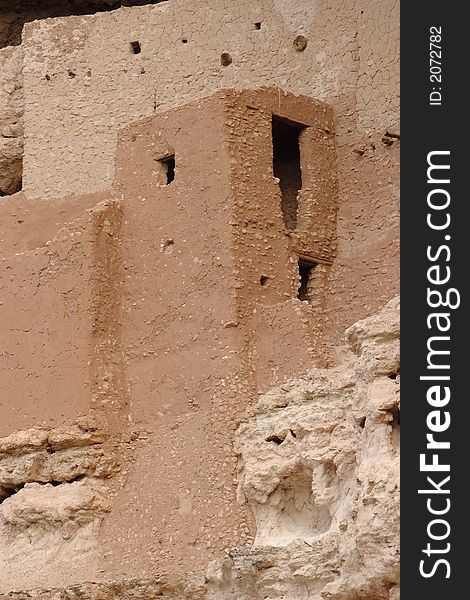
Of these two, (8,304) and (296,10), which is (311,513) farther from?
(296,10)

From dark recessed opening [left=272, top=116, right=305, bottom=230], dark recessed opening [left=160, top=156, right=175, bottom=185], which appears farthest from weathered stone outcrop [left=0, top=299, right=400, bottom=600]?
dark recessed opening [left=160, top=156, right=175, bottom=185]

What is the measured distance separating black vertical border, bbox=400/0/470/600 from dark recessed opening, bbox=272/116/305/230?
5293 millimetres

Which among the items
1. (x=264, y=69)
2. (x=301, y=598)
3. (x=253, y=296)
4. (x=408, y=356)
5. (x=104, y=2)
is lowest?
(x=301, y=598)

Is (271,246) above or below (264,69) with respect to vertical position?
below

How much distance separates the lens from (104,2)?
27.2 metres

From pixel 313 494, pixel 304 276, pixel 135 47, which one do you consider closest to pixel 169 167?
pixel 304 276

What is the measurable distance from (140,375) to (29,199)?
142 inches

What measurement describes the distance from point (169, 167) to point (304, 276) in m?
2.01

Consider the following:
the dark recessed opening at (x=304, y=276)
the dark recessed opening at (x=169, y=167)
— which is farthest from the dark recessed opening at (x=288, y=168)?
the dark recessed opening at (x=169, y=167)

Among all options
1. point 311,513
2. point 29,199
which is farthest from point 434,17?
point 29,199

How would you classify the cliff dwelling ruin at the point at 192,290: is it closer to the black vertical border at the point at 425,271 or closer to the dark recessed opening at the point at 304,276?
the dark recessed opening at the point at 304,276

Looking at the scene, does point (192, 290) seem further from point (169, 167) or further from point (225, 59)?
point (225, 59)

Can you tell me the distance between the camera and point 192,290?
2181 cm

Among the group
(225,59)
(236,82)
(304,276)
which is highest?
(225,59)
